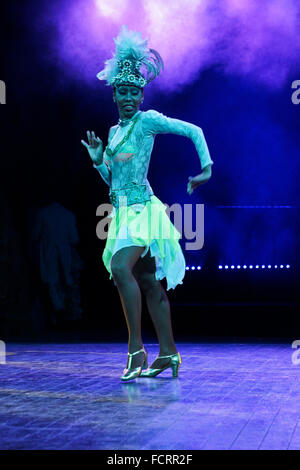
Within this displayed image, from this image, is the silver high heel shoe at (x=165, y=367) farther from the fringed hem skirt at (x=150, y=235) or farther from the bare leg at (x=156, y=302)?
the fringed hem skirt at (x=150, y=235)

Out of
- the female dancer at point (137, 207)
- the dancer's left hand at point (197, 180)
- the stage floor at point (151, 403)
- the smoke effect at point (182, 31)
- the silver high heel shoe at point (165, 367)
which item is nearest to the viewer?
the stage floor at point (151, 403)

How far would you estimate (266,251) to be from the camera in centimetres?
1037

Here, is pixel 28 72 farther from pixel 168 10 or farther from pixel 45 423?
pixel 45 423

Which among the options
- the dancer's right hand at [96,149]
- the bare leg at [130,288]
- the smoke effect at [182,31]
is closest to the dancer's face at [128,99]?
the dancer's right hand at [96,149]

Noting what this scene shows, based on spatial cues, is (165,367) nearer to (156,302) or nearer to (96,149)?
(156,302)

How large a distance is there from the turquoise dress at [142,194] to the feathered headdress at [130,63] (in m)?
0.21

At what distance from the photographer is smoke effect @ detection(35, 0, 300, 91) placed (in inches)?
311

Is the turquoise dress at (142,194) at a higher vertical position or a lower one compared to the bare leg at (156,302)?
higher

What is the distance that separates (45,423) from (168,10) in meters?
5.50

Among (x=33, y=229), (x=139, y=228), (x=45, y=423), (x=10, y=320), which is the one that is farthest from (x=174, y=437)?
(x=33, y=229)

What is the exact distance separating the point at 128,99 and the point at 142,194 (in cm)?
56

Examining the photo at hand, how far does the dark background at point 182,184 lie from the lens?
8414mm

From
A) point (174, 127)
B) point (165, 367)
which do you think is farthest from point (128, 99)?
point (165, 367)

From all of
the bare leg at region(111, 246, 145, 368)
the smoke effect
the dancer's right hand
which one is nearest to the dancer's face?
the dancer's right hand
